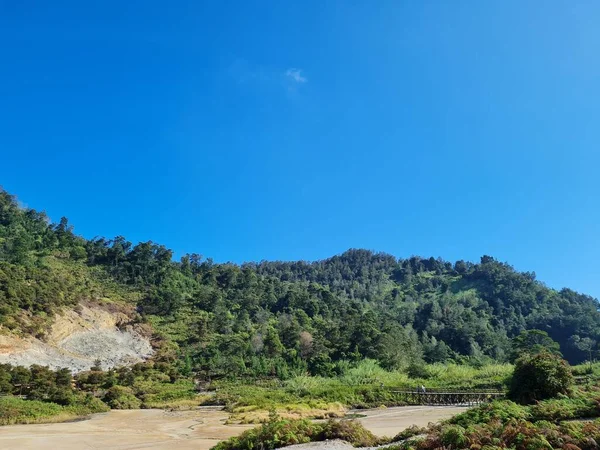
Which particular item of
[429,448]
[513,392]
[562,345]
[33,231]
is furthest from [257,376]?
[562,345]

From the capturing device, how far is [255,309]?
84188mm

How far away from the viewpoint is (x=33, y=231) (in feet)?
302

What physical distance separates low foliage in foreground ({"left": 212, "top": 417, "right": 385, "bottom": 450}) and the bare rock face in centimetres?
4000

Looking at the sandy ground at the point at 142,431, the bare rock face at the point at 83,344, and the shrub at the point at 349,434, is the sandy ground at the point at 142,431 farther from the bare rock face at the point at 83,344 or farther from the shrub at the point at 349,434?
the bare rock face at the point at 83,344

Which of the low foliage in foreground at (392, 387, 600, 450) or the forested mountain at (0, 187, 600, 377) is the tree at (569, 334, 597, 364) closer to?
the forested mountain at (0, 187, 600, 377)

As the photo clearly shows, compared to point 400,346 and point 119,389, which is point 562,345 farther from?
point 119,389

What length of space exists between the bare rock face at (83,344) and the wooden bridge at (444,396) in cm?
3542

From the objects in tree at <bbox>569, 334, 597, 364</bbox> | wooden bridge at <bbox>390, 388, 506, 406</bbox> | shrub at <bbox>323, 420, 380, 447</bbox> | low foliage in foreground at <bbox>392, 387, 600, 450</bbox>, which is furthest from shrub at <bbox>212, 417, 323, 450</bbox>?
tree at <bbox>569, 334, 597, 364</bbox>

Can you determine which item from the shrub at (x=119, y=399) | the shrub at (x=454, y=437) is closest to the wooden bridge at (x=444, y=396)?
the shrub at (x=119, y=399)

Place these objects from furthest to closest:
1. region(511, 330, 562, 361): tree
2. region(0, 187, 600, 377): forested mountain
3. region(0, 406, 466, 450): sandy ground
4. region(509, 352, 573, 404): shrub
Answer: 1. region(511, 330, 562, 361): tree
2. region(0, 187, 600, 377): forested mountain
3. region(0, 406, 466, 450): sandy ground
4. region(509, 352, 573, 404): shrub

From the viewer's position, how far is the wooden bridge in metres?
34.5

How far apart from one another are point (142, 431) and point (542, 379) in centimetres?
1965

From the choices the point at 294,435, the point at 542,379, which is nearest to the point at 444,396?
the point at 542,379

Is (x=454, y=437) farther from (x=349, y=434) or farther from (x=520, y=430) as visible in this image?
(x=349, y=434)
